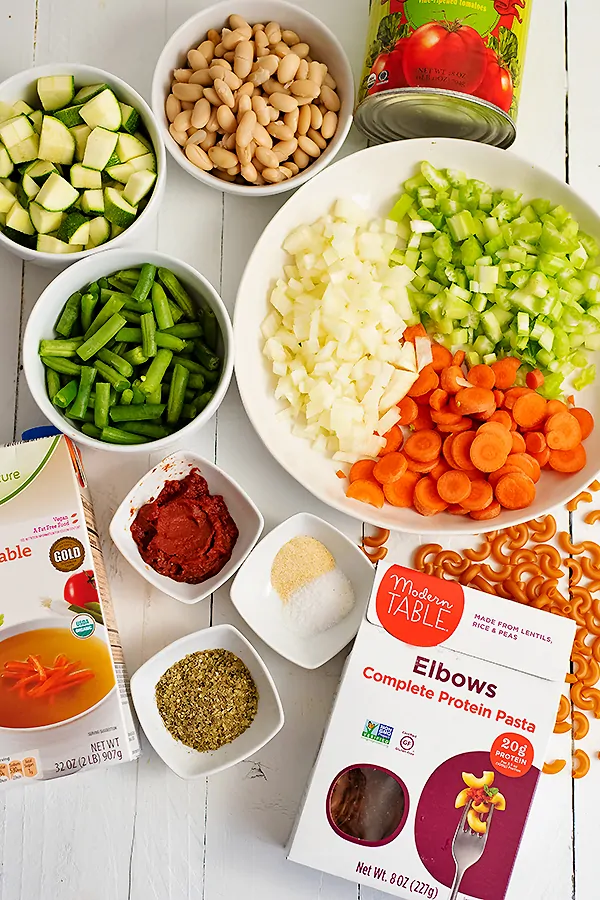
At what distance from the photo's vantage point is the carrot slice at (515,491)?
1.51m

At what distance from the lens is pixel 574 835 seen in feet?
5.08

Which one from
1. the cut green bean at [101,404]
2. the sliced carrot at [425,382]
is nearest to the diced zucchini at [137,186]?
the cut green bean at [101,404]

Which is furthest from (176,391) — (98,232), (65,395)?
(98,232)

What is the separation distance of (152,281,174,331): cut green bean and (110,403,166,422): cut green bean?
0.15m

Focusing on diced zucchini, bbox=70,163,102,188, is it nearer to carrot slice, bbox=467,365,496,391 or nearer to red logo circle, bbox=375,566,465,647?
carrot slice, bbox=467,365,496,391

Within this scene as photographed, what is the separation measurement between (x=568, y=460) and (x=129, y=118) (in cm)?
106

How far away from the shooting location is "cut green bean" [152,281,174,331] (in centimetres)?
151

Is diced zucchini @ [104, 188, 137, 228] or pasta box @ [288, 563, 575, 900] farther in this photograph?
diced zucchini @ [104, 188, 137, 228]

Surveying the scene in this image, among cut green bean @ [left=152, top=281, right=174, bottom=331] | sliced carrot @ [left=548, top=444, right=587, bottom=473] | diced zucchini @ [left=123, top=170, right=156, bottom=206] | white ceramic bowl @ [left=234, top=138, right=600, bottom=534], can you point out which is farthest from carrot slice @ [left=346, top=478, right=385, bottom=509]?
diced zucchini @ [left=123, top=170, right=156, bottom=206]

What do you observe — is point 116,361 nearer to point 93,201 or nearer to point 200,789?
point 93,201

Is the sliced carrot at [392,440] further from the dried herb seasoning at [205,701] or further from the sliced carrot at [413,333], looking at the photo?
the dried herb seasoning at [205,701]

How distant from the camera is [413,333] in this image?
1.58 m

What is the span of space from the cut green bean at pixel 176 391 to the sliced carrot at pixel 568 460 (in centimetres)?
71

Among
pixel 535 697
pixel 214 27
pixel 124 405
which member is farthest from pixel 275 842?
pixel 214 27
